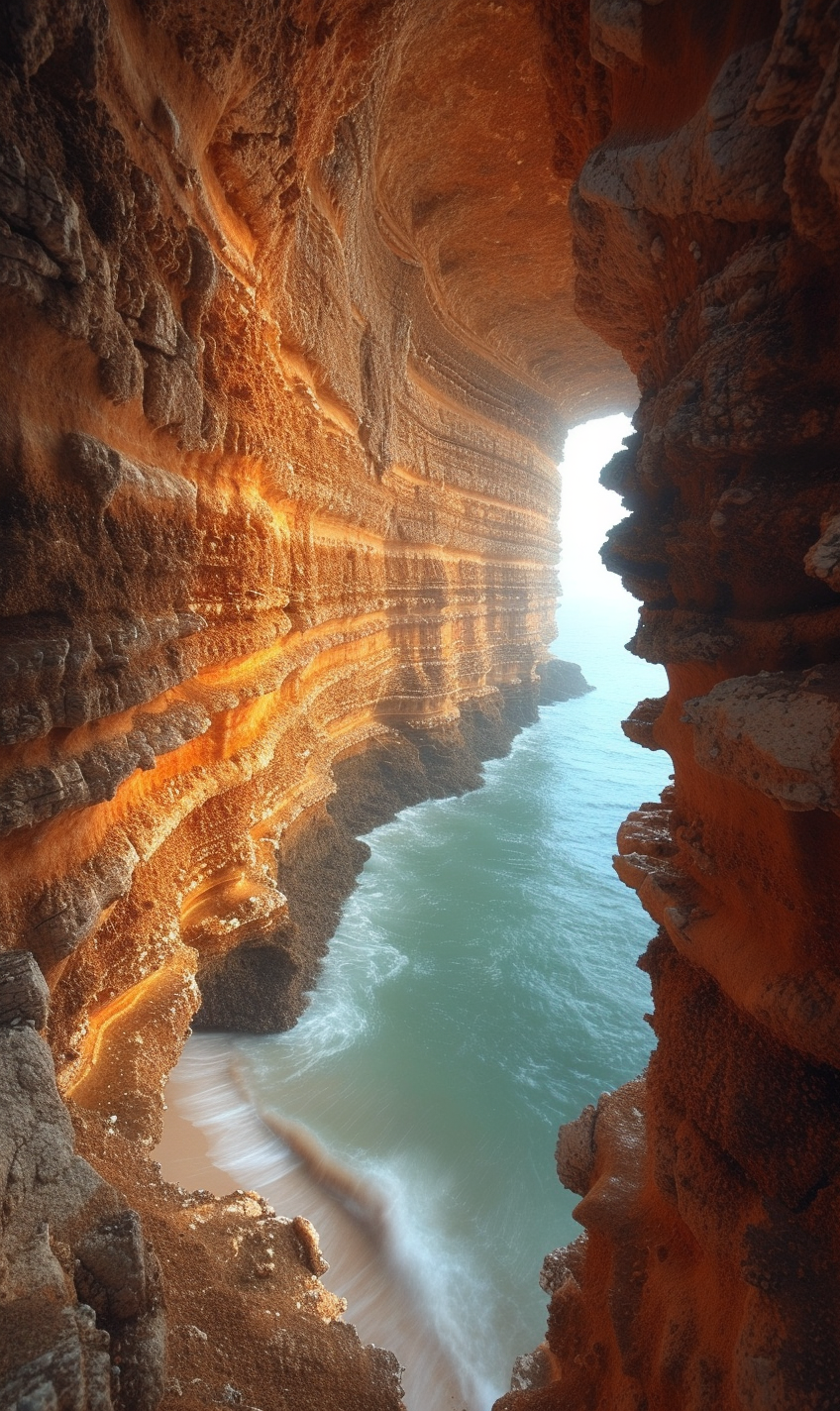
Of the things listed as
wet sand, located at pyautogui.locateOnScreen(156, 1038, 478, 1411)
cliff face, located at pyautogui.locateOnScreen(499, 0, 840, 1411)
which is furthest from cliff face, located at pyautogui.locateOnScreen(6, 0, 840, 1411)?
wet sand, located at pyautogui.locateOnScreen(156, 1038, 478, 1411)

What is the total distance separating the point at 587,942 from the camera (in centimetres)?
917

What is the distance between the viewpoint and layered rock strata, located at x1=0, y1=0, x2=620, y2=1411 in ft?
8.22

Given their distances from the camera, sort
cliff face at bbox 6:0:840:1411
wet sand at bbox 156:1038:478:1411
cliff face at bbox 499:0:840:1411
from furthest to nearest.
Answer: wet sand at bbox 156:1038:478:1411
cliff face at bbox 6:0:840:1411
cliff face at bbox 499:0:840:1411

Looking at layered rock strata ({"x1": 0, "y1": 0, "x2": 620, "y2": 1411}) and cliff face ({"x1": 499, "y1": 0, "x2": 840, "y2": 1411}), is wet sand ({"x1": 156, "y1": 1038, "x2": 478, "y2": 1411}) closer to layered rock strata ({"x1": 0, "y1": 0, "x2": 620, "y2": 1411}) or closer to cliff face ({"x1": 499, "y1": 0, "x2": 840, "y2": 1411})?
layered rock strata ({"x1": 0, "y1": 0, "x2": 620, "y2": 1411})

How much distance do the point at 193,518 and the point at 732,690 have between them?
3.38 m

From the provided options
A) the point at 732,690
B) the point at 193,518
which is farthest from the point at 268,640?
the point at 732,690

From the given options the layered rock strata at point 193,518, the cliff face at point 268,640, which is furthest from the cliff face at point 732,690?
the layered rock strata at point 193,518

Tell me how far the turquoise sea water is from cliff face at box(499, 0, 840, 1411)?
2032mm

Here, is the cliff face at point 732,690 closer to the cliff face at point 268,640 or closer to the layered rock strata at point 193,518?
the cliff face at point 268,640

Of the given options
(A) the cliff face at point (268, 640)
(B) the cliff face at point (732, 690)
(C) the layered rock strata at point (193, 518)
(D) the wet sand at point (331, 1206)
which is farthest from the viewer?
(D) the wet sand at point (331, 1206)

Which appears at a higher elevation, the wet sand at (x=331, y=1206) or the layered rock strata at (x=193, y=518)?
the layered rock strata at (x=193, y=518)

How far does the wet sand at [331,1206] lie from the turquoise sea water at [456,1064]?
16 mm

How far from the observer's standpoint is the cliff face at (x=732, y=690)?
183cm

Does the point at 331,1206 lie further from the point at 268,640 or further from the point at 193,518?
the point at 193,518
